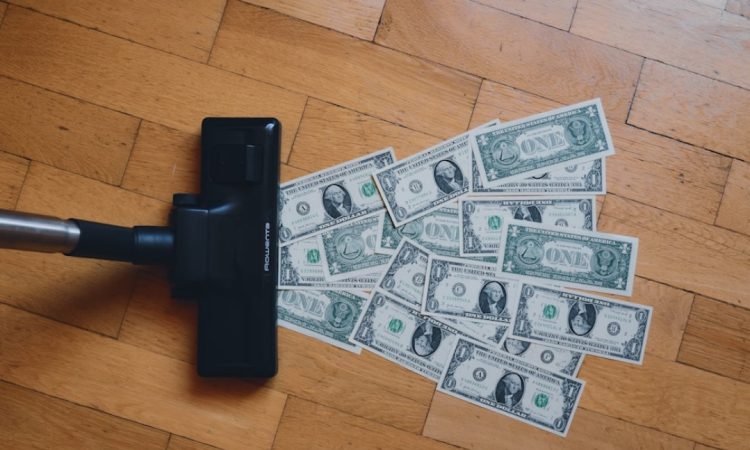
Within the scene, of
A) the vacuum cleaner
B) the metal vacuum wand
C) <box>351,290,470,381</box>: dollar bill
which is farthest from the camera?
<box>351,290,470,381</box>: dollar bill

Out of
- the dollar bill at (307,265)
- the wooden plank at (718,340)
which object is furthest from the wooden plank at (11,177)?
the wooden plank at (718,340)

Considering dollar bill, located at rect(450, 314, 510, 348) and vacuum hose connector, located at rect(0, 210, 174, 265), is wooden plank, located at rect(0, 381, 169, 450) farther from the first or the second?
dollar bill, located at rect(450, 314, 510, 348)

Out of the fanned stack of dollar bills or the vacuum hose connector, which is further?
the fanned stack of dollar bills

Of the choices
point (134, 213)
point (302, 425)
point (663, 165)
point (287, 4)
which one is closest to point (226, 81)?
point (287, 4)

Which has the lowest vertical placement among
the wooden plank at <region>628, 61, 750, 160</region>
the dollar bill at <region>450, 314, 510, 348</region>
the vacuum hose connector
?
the dollar bill at <region>450, 314, 510, 348</region>

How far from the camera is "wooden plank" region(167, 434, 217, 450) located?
1398mm

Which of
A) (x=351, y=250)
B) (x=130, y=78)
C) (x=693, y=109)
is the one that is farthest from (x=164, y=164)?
(x=693, y=109)

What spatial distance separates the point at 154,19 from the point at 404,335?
0.87m

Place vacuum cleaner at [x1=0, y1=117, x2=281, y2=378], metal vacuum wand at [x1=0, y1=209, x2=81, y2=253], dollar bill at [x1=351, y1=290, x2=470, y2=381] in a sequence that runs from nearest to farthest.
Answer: metal vacuum wand at [x1=0, y1=209, x2=81, y2=253], vacuum cleaner at [x1=0, y1=117, x2=281, y2=378], dollar bill at [x1=351, y1=290, x2=470, y2=381]

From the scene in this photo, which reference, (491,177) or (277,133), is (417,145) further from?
(277,133)

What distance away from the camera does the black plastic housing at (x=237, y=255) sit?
1.33 m

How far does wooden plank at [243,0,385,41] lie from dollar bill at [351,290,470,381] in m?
0.57

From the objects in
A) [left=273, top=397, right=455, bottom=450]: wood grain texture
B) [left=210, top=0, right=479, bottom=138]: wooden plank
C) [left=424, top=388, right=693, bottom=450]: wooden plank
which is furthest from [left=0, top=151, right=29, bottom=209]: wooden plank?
[left=424, top=388, right=693, bottom=450]: wooden plank

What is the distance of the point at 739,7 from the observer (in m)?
1.46
